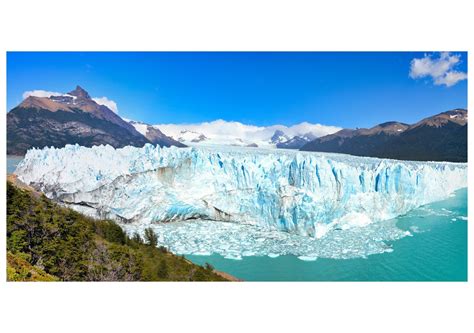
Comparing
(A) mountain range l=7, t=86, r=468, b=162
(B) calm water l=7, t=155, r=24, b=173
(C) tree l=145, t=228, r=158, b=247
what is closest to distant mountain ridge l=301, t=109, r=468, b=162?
(A) mountain range l=7, t=86, r=468, b=162

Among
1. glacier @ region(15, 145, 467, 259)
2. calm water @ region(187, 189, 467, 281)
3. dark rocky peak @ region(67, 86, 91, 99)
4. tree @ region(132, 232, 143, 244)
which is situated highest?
dark rocky peak @ region(67, 86, 91, 99)

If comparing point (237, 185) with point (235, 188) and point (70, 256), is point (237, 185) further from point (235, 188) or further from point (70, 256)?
point (70, 256)

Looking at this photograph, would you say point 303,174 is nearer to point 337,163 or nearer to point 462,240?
point 337,163

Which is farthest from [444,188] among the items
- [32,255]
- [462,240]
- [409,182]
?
[32,255]

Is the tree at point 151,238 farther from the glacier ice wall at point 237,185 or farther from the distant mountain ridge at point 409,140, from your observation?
the distant mountain ridge at point 409,140

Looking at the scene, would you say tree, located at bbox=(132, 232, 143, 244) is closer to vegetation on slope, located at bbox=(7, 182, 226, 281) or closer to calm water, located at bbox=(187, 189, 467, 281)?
vegetation on slope, located at bbox=(7, 182, 226, 281)
